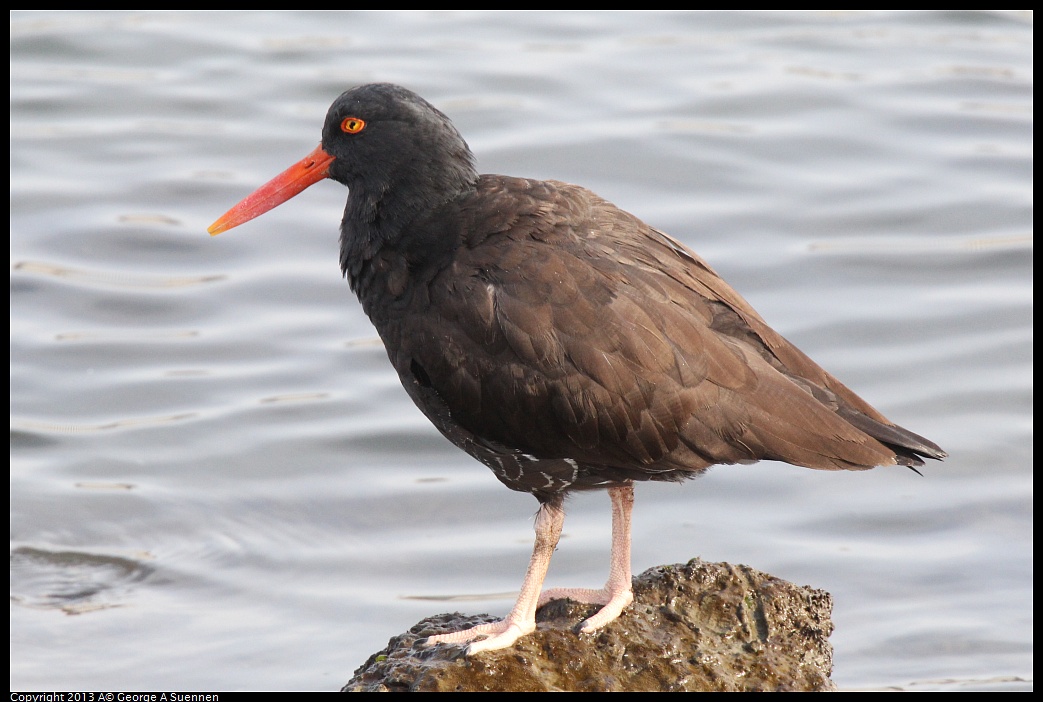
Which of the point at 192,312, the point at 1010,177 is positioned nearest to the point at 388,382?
the point at 192,312

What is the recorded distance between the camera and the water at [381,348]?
945 centimetres

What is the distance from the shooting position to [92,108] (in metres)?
16.3

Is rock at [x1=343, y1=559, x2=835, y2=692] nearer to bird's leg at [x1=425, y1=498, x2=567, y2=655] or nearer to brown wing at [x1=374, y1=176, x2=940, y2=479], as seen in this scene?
bird's leg at [x1=425, y1=498, x2=567, y2=655]

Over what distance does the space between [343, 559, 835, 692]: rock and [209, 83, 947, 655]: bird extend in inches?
4.1

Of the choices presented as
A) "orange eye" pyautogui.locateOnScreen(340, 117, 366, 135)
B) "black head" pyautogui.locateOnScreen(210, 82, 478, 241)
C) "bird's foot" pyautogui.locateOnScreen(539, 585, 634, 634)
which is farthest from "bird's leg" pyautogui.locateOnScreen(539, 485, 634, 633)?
"orange eye" pyautogui.locateOnScreen(340, 117, 366, 135)

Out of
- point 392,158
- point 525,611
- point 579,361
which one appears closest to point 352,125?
point 392,158

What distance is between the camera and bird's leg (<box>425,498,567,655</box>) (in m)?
6.25

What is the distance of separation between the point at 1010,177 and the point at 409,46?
7527mm

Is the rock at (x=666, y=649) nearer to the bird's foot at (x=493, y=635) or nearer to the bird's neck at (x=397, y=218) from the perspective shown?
the bird's foot at (x=493, y=635)

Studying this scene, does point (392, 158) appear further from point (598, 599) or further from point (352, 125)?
point (598, 599)

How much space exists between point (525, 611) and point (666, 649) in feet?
2.36

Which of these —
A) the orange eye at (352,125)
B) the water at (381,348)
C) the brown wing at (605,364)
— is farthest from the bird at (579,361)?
the water at (381,348)

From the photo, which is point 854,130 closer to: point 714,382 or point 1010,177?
point 1010,177

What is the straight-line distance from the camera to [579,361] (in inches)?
253
